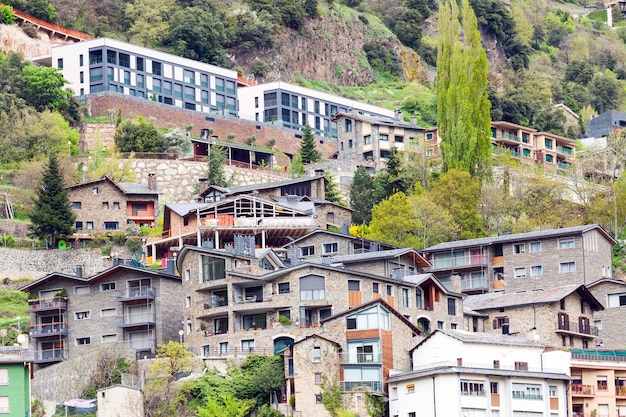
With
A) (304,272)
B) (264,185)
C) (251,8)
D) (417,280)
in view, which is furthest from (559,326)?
(251,8)

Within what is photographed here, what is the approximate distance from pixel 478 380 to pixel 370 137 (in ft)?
192

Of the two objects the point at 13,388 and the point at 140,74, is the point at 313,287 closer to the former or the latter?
the point at 13,388

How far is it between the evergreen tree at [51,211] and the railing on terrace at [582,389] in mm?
40073

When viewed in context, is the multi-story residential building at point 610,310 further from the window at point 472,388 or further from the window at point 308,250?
the window at point 472,388

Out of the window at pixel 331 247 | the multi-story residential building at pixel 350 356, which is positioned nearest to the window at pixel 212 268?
the multi-story residential building at pixel 350 356

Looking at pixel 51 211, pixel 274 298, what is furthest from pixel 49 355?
pixel 51 211

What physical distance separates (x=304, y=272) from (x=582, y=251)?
844 inches

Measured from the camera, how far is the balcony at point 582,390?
78438 millimetres

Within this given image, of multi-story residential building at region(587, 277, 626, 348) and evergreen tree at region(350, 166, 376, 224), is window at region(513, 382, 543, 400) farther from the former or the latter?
evergreen tree at region(350, 166, 376, 224)

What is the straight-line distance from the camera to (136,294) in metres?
87.4

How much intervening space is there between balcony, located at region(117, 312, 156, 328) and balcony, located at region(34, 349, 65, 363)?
385cm

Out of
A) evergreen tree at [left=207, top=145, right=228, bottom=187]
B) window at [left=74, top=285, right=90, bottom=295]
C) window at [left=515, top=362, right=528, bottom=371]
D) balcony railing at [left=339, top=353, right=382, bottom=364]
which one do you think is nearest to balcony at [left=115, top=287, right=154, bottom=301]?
window at [left=74, top=285, right=90, bottom=295]

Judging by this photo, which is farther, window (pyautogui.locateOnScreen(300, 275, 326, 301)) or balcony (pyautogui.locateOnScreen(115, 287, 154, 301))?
balcony (pyautogui.locateOnScreen(115, 287, 154, 301))

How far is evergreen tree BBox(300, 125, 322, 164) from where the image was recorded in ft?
416
